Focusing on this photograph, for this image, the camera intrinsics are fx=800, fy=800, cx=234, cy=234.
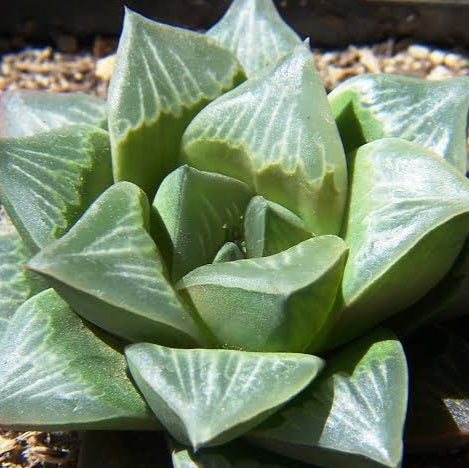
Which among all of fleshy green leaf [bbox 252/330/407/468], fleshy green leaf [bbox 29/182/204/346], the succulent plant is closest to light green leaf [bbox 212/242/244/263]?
the succulent plant

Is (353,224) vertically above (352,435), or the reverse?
(353,224)

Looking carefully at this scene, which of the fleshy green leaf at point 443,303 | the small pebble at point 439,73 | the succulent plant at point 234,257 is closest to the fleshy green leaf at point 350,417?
the succulent plant at point 234,257

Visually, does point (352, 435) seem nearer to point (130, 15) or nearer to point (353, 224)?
point (353, 224)

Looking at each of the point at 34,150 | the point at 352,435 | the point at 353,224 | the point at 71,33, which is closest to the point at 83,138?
the point at 34,150

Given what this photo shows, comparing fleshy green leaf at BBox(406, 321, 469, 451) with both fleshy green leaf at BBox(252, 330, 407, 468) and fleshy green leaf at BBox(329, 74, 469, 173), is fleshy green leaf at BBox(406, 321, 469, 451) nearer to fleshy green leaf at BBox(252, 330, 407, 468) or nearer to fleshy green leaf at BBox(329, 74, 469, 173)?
Answer: fleshy green leaf at BBox(252, 330, 407, 468)

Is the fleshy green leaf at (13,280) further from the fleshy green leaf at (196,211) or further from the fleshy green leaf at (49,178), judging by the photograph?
the fleshy green leaf at (196,211)

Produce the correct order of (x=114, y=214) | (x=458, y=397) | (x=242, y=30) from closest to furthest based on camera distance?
(x=114, y=214), (x=458, y=397), (x=242, y=30)
